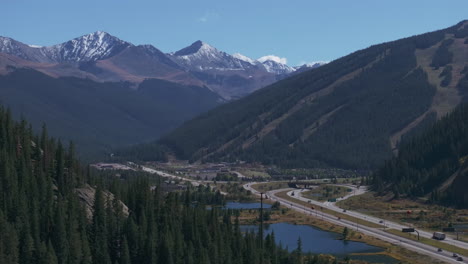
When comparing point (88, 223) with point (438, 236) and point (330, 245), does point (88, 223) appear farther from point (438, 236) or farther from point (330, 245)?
point (438, 236)

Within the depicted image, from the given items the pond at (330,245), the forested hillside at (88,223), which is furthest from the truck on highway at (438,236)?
the forested hillside at (88,223)

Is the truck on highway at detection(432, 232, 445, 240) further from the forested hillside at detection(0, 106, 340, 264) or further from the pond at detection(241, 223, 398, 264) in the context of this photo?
the forested hillside at detection(0, 106, 340, 264)

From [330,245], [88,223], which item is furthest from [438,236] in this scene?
[88,223]

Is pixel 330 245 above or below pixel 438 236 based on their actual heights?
below

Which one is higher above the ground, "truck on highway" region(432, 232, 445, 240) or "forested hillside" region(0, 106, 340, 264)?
"forested hillside" region(0, 106, 340, 264)

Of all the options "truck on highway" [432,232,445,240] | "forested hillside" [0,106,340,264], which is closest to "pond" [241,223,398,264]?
"forested hillside" [0,106,340,264]

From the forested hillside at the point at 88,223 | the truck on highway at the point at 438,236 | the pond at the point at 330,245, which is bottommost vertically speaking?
the pond at the point at 330,245

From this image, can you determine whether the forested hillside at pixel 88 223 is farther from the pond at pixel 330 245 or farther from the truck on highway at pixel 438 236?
the truck on highway at pixel 438 236

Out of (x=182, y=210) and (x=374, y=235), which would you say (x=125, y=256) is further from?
(x=374, y=235)
